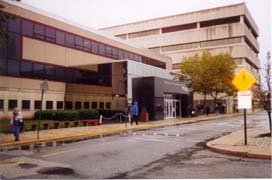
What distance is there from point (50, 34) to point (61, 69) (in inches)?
141

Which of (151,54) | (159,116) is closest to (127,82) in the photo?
(159,116)

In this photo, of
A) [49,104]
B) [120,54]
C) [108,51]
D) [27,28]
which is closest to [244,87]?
[27,28]

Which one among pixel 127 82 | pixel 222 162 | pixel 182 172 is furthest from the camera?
pixel 127 82

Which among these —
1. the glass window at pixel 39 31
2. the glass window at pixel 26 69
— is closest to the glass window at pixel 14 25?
the glass window at pixel 39 31

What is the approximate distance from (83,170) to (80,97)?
25.4 metres

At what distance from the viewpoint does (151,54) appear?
1996 inches

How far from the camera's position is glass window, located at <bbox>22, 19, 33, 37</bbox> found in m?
28.3

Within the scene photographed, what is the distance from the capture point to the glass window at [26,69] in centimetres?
2794

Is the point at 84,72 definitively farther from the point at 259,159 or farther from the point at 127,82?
the point at 259,159

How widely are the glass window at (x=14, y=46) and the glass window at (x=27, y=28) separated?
0.92m

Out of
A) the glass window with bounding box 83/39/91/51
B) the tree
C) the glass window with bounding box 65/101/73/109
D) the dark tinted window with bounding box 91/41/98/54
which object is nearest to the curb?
the glass window with bounding box 65/101/73/109

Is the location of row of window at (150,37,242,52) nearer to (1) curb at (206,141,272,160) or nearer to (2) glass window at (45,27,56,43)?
(2) glass window at (45,27,56,43)

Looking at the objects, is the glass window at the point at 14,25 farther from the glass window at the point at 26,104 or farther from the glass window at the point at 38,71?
the glass window at the point at 26,104

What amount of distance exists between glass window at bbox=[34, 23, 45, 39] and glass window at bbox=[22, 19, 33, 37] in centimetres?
47
